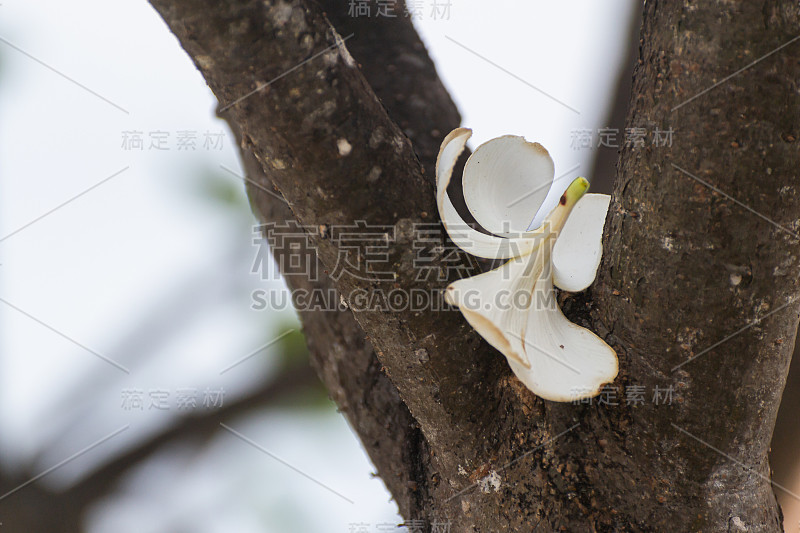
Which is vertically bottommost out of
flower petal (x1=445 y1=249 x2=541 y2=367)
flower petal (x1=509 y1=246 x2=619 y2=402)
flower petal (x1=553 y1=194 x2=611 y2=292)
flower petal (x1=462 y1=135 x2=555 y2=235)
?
flower petal (x1=509 y1=246 x2=619 y2=402)

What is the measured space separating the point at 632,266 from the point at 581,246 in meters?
0.07

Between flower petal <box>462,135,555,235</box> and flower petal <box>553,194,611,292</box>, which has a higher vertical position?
flower petal <box>462,135,555,235</box>

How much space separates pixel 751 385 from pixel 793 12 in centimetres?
25

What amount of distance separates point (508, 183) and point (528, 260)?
79 mm

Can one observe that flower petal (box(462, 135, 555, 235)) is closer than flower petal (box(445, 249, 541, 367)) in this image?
No

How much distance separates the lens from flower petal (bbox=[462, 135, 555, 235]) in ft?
1.52

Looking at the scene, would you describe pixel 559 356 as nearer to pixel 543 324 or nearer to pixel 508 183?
pixel 543 324

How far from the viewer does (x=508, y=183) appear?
1.56 ft

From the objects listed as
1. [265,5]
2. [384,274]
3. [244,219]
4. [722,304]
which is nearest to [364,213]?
[384,274]

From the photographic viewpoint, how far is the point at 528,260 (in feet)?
1.41

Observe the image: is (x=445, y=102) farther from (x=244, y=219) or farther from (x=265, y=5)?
(x=244, y=219)

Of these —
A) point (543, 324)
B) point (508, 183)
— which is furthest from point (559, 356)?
point (508, 183)

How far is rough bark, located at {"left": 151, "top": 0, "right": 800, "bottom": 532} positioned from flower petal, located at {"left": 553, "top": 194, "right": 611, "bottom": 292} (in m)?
0.02

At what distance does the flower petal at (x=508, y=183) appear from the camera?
1.52ft
